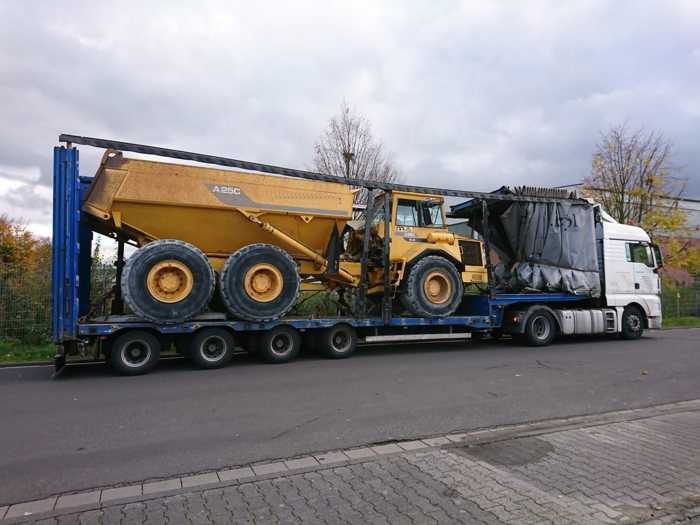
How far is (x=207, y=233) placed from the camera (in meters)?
9.52

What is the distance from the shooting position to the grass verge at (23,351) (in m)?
10.6

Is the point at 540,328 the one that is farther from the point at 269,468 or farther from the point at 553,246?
the point at 269,468

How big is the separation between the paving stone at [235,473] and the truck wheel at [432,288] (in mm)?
7103

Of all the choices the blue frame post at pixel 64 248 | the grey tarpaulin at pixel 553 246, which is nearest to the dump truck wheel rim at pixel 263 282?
the blue frame post at pixel 64 248

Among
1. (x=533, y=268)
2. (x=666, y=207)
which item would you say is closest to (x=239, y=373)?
(x=533, y=268)

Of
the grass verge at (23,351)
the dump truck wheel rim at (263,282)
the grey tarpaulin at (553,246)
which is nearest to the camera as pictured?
the dump truck wheel rim at (263,282)

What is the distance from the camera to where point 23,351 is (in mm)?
11336

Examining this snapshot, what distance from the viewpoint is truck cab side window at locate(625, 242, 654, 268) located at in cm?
1405

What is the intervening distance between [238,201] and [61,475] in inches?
233

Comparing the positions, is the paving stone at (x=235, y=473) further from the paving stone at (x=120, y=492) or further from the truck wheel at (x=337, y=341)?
the truck wheel at (x=337, y=341)

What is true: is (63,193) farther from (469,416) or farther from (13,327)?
(469,416)

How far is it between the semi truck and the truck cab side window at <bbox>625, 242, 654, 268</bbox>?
67 millimetres

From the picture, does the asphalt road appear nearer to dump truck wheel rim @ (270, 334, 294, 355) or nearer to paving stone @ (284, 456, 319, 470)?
paving stone @ (284, 456, 319, 470)

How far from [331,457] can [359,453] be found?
10.6 inches
